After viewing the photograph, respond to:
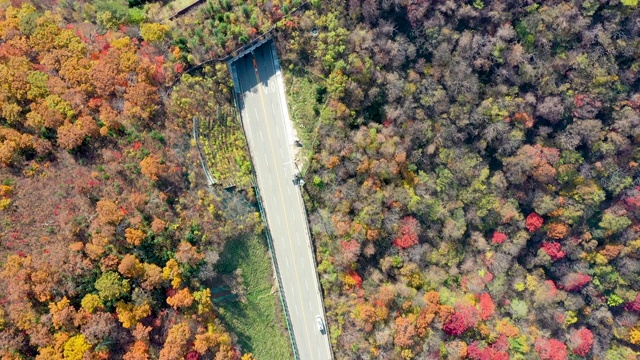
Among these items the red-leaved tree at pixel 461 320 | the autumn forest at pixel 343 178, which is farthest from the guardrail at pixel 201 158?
the red-leaved tree at pixel 461 320

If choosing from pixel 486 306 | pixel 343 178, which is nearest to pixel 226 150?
pixel 343 178

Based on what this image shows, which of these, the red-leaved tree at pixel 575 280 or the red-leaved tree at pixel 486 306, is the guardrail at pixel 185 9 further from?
the red-leaved tree at pixel 575 280

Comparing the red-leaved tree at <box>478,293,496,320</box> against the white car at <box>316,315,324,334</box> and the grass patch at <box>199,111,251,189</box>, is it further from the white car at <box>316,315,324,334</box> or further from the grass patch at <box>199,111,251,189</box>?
the grass patch at <box>199,111,251,189</box>

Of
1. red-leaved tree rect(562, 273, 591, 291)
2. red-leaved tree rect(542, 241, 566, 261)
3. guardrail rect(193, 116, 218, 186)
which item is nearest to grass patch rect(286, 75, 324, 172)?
guardrail rect(193, 116, 218, 186)

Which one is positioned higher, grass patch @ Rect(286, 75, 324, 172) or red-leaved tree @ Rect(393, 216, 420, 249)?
grass patch @ Rect(286, 75, 324, 172)

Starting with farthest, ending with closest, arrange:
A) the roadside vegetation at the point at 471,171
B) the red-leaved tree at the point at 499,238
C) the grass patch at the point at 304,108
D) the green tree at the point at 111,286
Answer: the red-leaved tree at the point at 499,238 → the grass patch at the point at 304,108 → the roadside vegetation at the point at 471,171 → the green tree at the point at 111,286

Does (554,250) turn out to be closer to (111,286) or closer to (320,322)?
(320,322)
